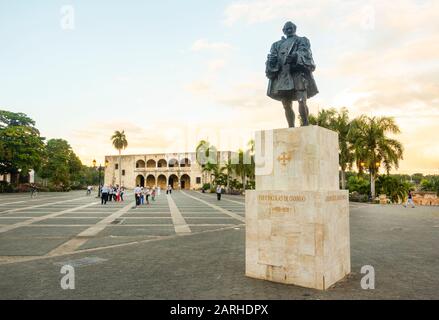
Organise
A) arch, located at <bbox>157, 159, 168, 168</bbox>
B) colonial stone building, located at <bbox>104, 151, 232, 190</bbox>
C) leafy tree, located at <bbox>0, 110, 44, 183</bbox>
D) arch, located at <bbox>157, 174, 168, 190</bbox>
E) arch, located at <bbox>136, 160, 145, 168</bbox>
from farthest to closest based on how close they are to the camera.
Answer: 1. arch, located at <bbox>136, 160, 145, 168</bbox>
2. arch, located at <bbox>157, 159, 168, 168</bbox>
3. arch, located at <bbox>157, 174, 168, 190</bbox>
4. colonial stone building, located at <bbox>104, 151, 232, 190</bbox>
5. leafy tree, located at <bbox>0, 110, 44, 183</bbox>

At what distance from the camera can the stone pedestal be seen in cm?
508

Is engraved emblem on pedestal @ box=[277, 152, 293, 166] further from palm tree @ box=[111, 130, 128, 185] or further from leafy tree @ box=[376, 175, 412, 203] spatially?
palm tree @ box=[111, 130, 128, 185]

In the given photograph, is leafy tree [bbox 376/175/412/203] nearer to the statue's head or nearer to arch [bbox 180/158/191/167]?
the statue's head

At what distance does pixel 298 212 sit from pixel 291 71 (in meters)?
2.61

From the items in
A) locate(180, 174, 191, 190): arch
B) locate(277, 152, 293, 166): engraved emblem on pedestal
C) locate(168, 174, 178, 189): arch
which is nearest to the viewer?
locate(277, 152, 293, 166): engraved emblem on pedestal

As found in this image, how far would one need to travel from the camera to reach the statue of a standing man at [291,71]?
19.5 ft

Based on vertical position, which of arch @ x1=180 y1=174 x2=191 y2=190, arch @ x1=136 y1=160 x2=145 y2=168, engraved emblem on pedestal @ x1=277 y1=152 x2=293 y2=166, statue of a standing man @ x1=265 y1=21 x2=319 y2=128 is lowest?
arch @ x1=180 y1=174 x2=191 y2=190

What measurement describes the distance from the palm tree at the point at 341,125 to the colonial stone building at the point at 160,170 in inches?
1371

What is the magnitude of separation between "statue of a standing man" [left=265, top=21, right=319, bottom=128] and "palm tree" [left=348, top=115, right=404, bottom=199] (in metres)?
27.4

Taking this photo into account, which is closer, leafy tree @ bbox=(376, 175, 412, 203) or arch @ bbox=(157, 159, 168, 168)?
leafy tree @ bbox=(376, 175, 412, 203)

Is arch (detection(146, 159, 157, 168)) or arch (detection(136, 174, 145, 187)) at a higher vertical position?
arch (detection(146, 159, 157, 168))
